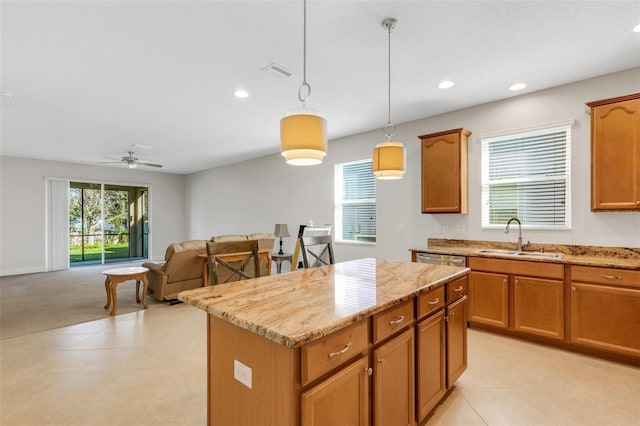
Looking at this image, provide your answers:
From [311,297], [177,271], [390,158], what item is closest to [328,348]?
[311,297]

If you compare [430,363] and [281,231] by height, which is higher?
[281,231]

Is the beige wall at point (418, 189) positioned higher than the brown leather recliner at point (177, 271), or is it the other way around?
the beige wall at point (418, 189)

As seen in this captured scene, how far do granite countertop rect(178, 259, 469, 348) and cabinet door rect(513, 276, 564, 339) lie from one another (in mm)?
1366

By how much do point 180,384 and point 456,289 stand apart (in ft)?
7.47

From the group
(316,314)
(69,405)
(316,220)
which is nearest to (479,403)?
(316,314)

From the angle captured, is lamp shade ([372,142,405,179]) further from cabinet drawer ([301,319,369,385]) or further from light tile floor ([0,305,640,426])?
light tile floor ([0,305,640,426])

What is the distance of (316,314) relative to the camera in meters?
1.31

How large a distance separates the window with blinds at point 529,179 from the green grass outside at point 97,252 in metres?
9.44

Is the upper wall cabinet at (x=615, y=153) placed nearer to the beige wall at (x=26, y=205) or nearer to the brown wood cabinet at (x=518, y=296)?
the brown wood cabinet at (x=518, y=296)

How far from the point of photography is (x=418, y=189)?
173 inches

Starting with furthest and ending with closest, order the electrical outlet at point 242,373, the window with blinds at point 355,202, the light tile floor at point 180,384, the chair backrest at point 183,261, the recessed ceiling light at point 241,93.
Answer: the window with blinds at point 355,202 → the chair backrest at point 183,261 → the recessed ceiling light at point 241,93 → the light tile floor at point 180,384 → the electrical outlet at point 242,373

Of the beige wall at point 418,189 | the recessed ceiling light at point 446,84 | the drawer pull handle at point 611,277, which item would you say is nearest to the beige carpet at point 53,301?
the beige wall at point 418,189

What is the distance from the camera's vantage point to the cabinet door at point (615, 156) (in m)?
2.77

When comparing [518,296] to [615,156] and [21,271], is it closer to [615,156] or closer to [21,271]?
[615,156]
